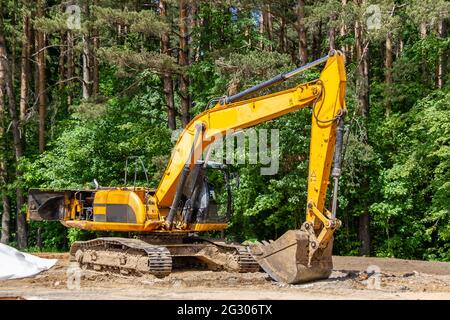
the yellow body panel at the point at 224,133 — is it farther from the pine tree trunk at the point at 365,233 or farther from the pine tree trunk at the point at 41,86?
the pine tree trunk at the point at 41,86

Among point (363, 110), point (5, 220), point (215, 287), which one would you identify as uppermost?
point (363, 110)

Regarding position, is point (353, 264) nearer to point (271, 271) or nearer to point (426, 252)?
point (426, 252)

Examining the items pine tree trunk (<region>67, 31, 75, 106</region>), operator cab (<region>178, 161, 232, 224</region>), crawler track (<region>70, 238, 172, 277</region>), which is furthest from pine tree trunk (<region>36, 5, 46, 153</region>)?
operator cab (<region>178, 161, 232, 224</region>)

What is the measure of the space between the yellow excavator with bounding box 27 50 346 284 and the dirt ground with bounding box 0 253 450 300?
1.17 ft

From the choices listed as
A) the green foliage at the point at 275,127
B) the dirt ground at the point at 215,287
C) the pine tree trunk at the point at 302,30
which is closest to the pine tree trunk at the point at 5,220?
the green foliage at the point at 275,127

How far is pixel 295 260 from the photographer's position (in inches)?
461

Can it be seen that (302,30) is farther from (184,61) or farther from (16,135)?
(16,135)

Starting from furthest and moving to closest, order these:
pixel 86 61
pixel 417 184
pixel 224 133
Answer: pixel 86 61 → pixel 417 184 → pixel 224 133

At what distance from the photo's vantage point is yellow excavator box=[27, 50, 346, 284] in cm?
1180

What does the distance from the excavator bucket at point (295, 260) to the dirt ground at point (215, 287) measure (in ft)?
0.53

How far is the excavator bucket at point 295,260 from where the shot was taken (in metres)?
11.7

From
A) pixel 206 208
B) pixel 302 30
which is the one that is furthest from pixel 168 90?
pixel 206 208

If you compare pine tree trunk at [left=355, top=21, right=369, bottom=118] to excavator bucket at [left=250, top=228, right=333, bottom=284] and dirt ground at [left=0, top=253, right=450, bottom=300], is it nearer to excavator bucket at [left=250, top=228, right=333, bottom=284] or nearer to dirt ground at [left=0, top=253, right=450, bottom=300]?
dirt ground at [left=0, top=253, right=450, bottom=300]

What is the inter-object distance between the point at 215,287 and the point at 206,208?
7.48 ft
